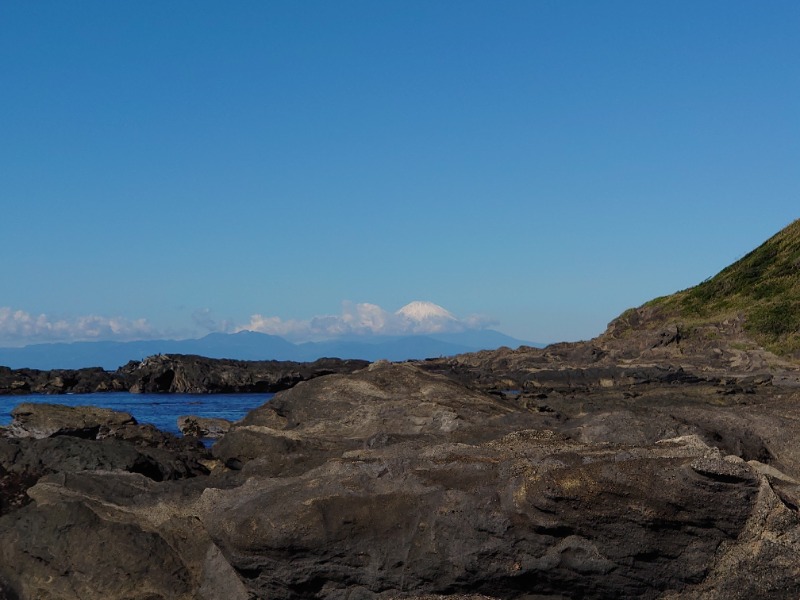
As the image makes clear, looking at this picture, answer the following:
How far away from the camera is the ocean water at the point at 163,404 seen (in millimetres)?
56625

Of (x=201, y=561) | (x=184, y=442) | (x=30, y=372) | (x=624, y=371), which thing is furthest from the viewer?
(x=30, y=372)

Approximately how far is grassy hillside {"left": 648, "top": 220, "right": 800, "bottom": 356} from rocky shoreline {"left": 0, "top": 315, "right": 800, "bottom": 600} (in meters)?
49.1

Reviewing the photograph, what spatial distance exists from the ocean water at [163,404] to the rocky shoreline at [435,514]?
32931 mm

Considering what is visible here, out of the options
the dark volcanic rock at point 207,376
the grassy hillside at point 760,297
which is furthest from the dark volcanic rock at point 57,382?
the grassy hillside at point 760,297

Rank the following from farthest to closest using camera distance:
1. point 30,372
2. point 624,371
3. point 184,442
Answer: point 30,372
point 624,371
point 184,442

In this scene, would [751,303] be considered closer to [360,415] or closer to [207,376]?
[207,376]

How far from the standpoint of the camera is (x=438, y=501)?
1115cm

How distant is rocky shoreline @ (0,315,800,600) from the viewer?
33.7 ft

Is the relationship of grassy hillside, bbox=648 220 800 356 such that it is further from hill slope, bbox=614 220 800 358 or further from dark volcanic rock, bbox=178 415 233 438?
dark volcanic rock, bbox=178 415 233 438

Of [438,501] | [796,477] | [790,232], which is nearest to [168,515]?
[438,501]

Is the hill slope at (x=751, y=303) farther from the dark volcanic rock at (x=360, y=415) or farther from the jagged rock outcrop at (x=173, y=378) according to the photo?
the dark volcanic rock at (x=360, y=415)

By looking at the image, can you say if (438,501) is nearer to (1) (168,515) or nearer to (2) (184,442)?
(1) (168,515)

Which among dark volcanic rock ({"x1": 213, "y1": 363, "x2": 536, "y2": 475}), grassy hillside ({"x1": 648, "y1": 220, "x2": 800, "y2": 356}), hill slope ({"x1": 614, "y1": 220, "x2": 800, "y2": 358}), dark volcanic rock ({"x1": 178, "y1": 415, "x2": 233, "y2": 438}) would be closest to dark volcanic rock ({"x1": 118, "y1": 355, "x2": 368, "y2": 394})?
hill slope ({"x1": 614, "y1": 220, "x2": 800, "y2": 358})

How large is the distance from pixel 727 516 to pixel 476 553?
2.96m
